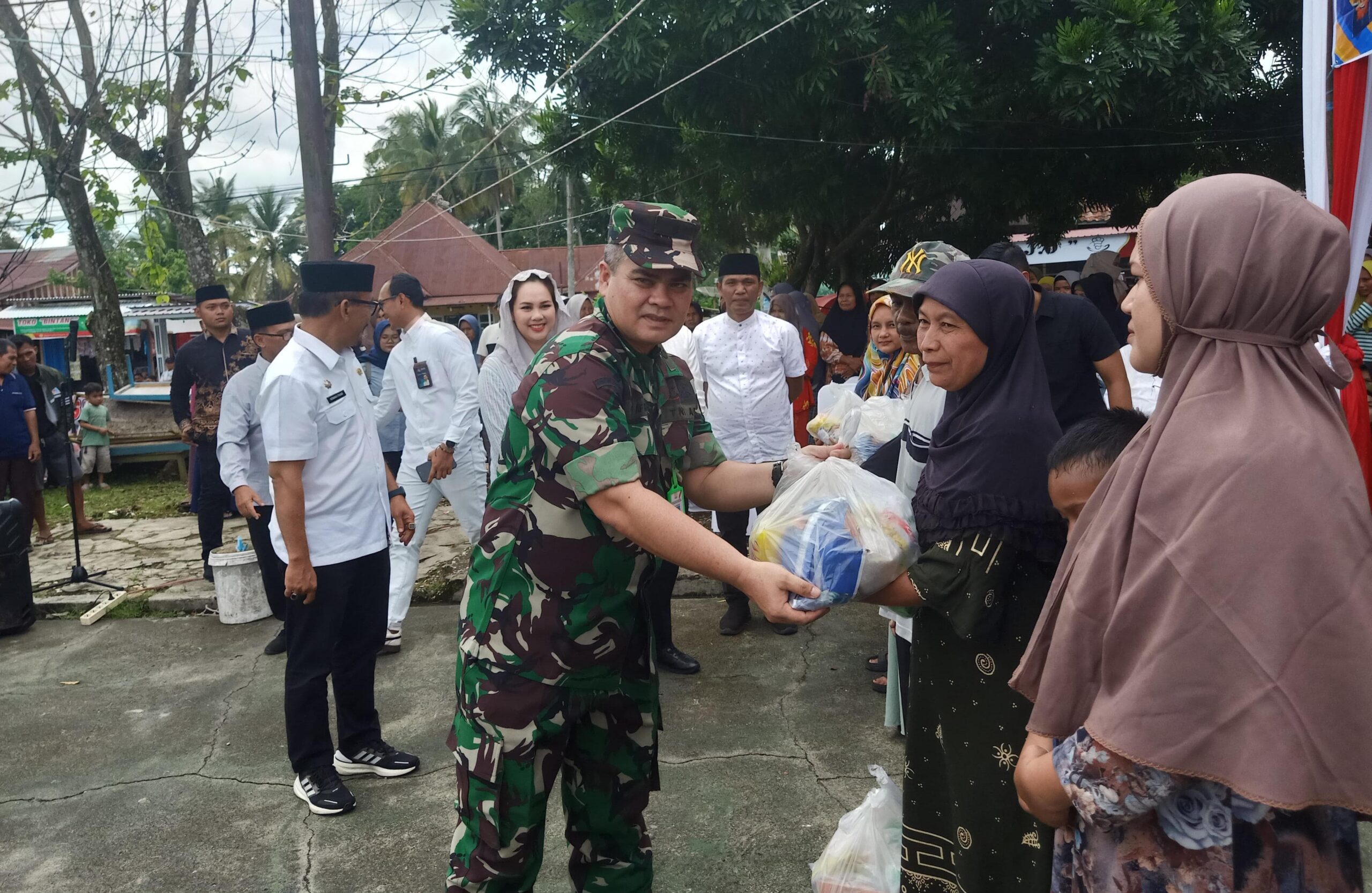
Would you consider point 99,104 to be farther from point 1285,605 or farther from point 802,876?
point 1285,605

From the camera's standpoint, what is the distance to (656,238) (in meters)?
2.14

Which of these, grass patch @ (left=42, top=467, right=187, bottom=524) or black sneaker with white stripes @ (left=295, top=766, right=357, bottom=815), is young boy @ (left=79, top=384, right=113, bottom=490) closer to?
grass patch @ (left=42, top=467, right=187, bottom=524)

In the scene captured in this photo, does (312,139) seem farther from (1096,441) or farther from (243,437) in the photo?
(1096,441)

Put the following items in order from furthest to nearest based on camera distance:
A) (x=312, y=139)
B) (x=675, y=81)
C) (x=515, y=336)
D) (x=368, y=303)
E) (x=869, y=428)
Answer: (x=675, y=81)
(x=312, y=139)
(x=515, y=336)
(x=368, y=303)
(x=869, y=428)

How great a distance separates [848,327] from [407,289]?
414cm

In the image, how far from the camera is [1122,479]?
55.4 inches

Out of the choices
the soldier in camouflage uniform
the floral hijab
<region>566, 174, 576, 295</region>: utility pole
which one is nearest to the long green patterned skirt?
the soldier in camouflage uniform

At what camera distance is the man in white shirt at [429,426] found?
5.22 m

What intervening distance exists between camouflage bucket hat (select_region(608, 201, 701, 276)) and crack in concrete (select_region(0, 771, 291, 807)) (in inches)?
115

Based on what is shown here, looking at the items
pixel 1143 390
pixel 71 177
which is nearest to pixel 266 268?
pixel 71 177

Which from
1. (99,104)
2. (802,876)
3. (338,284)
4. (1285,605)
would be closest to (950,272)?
(1285,605)

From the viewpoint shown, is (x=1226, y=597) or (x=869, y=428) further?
(x=869, y=428)

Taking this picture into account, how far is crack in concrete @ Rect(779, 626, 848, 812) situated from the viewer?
3.60m

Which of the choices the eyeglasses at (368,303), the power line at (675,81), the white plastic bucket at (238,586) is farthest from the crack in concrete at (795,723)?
the power line at (675,81)
